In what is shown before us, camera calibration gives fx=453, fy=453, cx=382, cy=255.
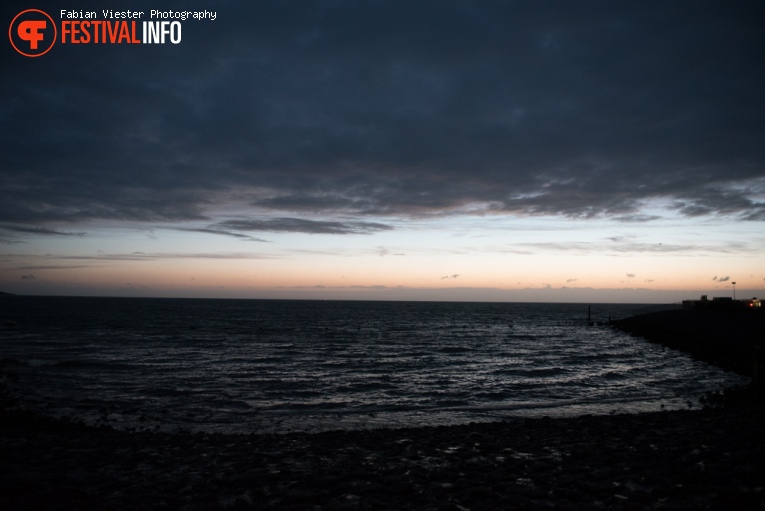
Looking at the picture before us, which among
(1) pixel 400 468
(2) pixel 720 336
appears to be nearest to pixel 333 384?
(1) pixel 400 468

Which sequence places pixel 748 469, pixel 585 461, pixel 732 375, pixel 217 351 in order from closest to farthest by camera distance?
pixel 748 469 < pixel 585 461 < pixel 732 375 < pixel 217 351

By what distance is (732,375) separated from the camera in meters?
27.2

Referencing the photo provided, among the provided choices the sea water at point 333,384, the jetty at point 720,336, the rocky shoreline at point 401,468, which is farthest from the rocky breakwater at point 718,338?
the rocky shoreline at point 401,468

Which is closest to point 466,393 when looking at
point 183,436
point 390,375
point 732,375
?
point 390,375

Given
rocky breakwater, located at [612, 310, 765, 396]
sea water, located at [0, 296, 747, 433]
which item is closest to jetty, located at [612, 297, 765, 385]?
rocky breakwater, located at [612, 310, 765, 396]

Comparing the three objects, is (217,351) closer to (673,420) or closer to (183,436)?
(183,436)

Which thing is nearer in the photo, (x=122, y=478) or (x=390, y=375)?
(x=122, y=478)

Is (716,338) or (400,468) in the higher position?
(400,468)

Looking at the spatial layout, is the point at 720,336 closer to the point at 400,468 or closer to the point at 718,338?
the point at 718,338

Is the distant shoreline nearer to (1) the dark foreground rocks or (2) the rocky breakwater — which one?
(2) the rocky breakwater

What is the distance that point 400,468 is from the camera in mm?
9859

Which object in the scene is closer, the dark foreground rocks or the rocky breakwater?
the dark foreground rocks

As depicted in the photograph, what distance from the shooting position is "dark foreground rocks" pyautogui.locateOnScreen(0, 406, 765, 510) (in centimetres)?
777

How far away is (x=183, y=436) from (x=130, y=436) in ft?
4.91
